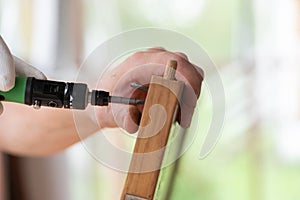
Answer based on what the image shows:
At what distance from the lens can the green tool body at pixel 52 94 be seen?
417mm

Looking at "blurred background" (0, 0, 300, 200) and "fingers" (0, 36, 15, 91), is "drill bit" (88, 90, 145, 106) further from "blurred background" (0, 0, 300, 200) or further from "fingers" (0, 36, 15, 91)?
"blurred background" (0, 0, 300, 200)

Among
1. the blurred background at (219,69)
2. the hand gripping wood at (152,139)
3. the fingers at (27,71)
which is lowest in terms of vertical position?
the hand gripping wood at (152,139)

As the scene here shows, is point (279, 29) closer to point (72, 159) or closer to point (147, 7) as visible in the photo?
point (147, 7)

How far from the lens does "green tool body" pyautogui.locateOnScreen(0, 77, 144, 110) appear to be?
42cm

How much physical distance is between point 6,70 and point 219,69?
1.86 feet

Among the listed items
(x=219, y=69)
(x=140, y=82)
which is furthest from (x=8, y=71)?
(x=219, y=69)

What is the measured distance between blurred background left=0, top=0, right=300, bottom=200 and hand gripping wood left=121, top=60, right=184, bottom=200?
467 mm

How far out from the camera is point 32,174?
91 cm

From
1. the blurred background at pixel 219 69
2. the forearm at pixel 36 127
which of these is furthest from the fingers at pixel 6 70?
the blurred background at pixel 219 69

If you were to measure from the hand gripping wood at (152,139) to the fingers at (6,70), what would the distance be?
0.11 meters

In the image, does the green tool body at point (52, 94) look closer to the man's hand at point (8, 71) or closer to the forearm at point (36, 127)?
the man's hand at point (8, 71)

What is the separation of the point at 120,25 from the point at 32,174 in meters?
0.30

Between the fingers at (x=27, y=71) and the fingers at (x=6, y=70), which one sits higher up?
the fingers at (x=27, y=71)

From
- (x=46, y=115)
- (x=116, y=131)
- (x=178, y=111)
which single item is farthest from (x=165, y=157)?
(x=46, y=115)
